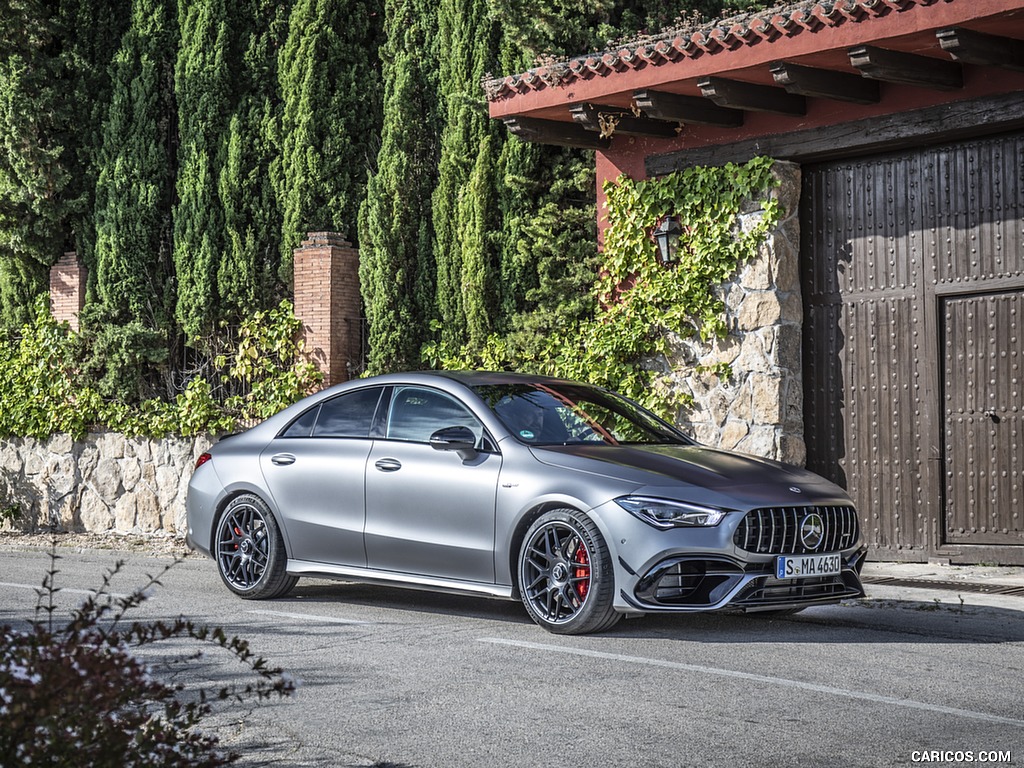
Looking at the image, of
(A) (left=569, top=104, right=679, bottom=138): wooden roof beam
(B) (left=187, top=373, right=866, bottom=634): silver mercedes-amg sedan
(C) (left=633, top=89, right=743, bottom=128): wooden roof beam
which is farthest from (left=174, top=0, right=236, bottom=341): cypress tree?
(B) (left=187, top=373, right=866, bottom=634): silver mercedes-amg sedan

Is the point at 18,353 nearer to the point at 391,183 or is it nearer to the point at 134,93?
the point at 134,93

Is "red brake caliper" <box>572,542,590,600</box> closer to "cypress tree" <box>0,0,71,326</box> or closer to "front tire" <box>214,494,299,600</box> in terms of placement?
"front tire" <box>214,494,299,600</box>

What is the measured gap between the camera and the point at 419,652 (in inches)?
281

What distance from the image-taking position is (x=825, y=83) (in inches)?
450

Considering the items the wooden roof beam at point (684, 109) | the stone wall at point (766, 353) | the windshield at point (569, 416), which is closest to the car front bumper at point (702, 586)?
the windshield at point (569, 416)

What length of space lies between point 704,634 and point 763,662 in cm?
99

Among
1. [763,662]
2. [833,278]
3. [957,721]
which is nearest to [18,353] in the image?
[833,278]

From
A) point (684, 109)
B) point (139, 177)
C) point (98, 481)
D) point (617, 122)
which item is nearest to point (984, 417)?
point (684, 109)

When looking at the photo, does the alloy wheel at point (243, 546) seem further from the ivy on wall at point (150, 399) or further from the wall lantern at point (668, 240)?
the ivy on wall at point (150, 399)

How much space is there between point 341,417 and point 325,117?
8686 mm

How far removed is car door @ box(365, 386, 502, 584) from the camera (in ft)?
26.5

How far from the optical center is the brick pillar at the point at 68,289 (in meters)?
17.8

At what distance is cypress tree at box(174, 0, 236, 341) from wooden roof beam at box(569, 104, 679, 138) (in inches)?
236

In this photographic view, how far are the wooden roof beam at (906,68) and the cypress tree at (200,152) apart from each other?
9.31 metres
